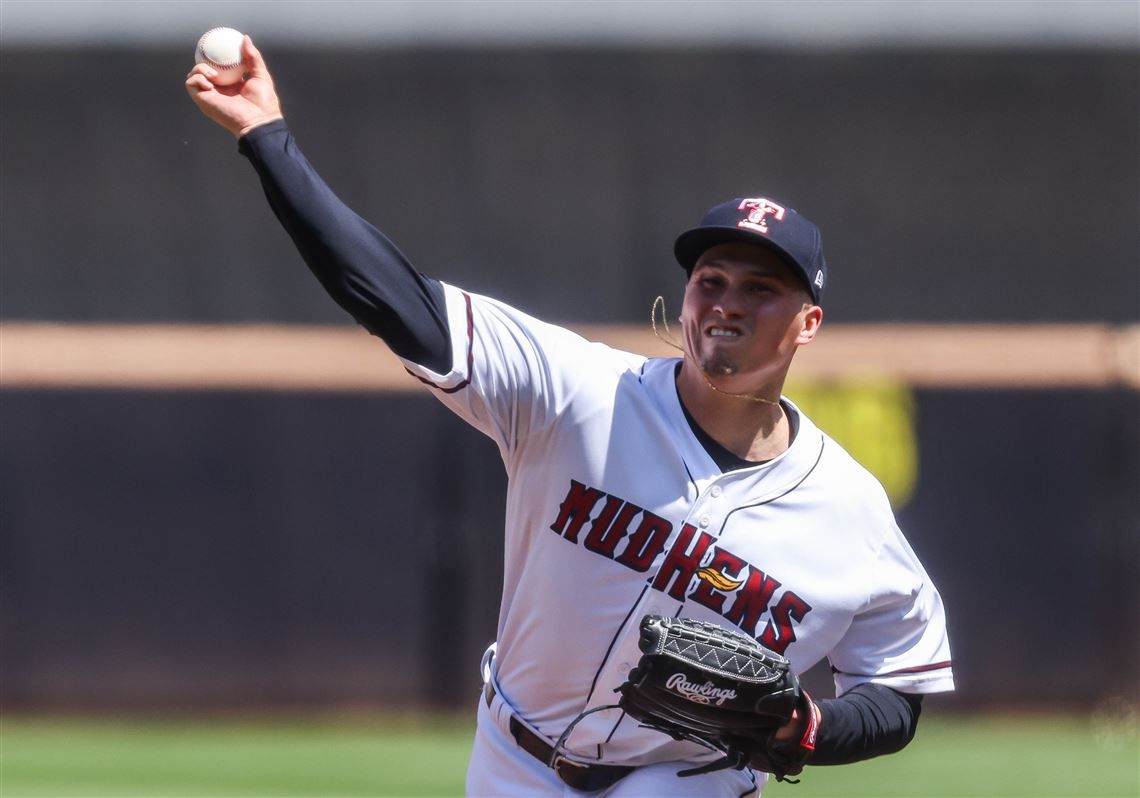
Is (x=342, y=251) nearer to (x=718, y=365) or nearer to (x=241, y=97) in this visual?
(x=241, y=97)

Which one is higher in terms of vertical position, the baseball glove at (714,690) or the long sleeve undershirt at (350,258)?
the long sleeve undershirt at (350,258)

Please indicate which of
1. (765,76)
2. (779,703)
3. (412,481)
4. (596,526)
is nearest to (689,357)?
(596,526)

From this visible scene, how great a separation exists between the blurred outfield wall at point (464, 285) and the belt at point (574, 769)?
4.86 m

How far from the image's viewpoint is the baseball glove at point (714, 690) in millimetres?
2705

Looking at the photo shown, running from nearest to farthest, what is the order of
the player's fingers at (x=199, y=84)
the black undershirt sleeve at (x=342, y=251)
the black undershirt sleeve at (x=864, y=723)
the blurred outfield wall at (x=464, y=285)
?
the black undershirt sleeve at (x=342, y=251), the player's fingers at (x=199, y=84), the black undershirt sleeve at (x=864, y=723), the blurred outfield wall at (x=464, y=285)

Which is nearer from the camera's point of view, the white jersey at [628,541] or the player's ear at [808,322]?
the white jersey at [628,541]

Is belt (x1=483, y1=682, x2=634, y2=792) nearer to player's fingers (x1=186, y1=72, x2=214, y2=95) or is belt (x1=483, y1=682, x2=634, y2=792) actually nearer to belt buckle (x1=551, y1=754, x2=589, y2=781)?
belt buckle (x1=551, y1=754, x2=589, y2=781)

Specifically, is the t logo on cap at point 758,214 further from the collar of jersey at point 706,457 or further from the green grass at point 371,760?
the green grass at point 371,760

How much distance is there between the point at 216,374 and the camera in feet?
A: 26.6

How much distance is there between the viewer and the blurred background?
787 cm

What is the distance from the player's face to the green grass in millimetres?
3910

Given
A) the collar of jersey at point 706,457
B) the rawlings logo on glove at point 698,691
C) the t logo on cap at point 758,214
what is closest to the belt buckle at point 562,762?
the rawlings logo on glove at point 698,691

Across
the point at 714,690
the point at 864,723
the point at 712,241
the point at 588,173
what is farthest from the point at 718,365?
the point at 588,173

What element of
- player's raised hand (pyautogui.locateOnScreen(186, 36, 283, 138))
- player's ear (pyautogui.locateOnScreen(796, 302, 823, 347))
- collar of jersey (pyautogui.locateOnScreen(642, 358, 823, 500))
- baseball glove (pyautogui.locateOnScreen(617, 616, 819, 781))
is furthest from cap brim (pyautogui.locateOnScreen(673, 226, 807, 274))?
player's raised hand (pyautogui.locateOnScreen(186, 36, 283, 138))
